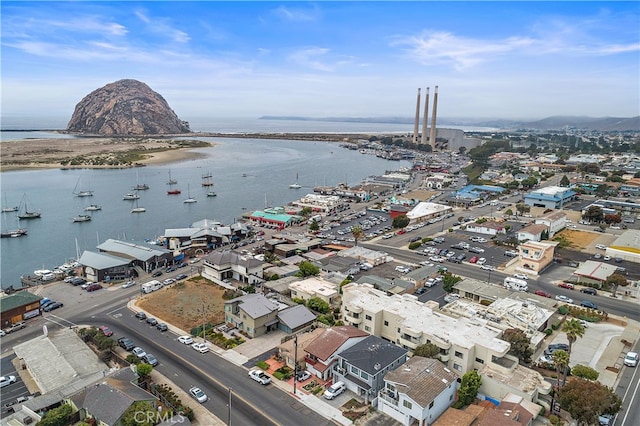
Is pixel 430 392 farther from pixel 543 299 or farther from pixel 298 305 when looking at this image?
pixel 543 299

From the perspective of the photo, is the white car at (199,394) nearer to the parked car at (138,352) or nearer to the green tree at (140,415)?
the green tree at (140,415)

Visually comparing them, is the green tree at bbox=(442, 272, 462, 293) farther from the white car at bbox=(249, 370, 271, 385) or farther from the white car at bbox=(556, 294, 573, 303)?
the white car at bbox=(249, 370, 271, 385)

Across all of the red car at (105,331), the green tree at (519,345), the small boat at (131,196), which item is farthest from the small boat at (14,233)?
the green tree at (519,345)

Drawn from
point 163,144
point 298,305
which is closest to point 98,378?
point 298,305

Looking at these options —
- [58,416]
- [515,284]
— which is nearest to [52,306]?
[58,416]

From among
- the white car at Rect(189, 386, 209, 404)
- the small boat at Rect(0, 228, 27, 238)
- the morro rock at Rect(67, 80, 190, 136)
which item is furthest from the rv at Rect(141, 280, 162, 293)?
the morro rock at Rect(67, 80, 190, 136)

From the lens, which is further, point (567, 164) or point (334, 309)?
point (567, 164)
